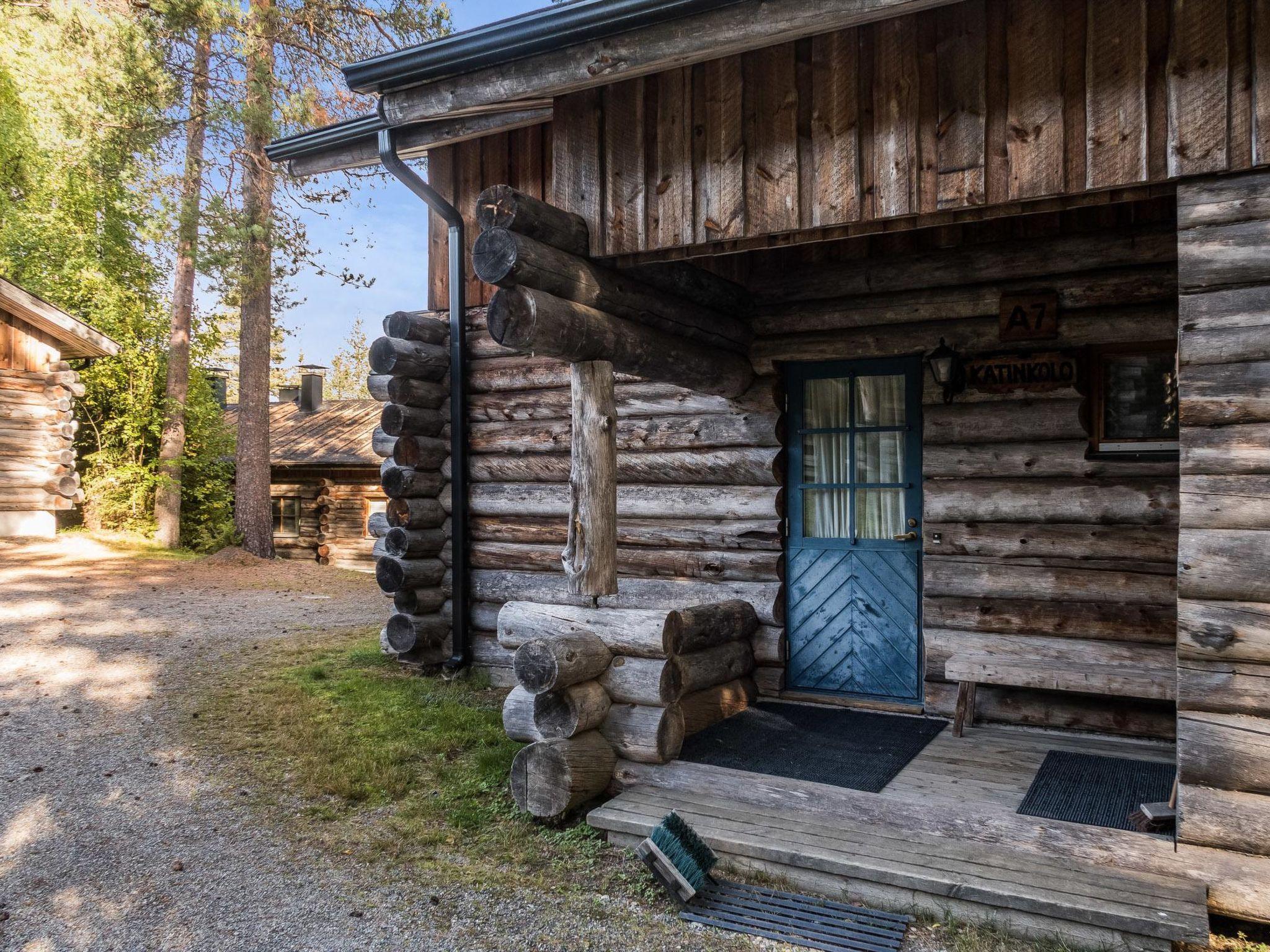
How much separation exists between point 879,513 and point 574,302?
2977 millimetres

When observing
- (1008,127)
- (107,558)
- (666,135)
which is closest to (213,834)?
(666,135)

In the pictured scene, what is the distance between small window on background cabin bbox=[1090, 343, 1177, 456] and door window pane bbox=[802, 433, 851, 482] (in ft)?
5.42

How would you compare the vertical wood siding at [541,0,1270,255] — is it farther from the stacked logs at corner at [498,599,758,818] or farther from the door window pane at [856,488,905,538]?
the door window pane at [856,488,905,538]

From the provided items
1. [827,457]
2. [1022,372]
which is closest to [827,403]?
[827,457]

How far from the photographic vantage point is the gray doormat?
11.7 feet

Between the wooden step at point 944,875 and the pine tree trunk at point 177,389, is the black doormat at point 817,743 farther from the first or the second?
the pine tree trunk at point 177,389

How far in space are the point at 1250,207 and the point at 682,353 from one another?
3016mm

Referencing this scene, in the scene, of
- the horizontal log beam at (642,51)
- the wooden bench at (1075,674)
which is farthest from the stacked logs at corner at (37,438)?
the wooden bench at (1075,674)

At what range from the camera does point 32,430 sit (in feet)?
48.6

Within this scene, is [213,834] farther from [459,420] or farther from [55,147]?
[55,147]

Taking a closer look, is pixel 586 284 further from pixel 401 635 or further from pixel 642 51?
pixel 401 635

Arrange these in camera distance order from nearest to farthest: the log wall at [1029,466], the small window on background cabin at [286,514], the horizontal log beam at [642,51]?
1. the horizontal log beam at [642,51]
2. the log wall at [1029,466]
3. the small window on background cabin at [286,514]

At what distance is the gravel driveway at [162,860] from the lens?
3750mm

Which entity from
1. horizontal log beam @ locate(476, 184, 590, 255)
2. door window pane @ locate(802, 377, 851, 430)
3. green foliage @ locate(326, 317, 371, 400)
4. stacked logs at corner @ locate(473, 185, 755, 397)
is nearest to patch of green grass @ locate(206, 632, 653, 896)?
stacked logs at corner @ locate(473, 185, 755, 397)
